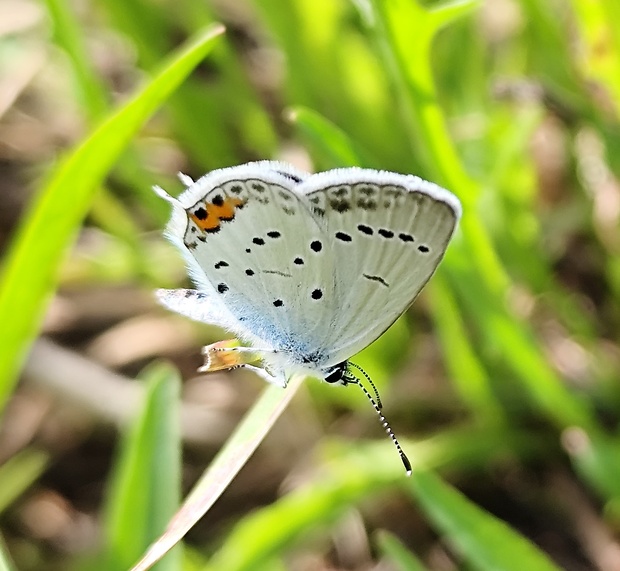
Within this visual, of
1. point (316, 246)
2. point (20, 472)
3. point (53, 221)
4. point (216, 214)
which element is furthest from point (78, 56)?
point (20, 472)

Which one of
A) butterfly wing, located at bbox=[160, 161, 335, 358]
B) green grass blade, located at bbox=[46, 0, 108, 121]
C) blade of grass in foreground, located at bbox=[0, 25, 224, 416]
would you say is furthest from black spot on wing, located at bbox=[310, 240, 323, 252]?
green grass blade, located at bbox=[46, 0, 108, 121]

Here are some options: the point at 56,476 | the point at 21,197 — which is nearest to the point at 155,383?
the point at 56,476

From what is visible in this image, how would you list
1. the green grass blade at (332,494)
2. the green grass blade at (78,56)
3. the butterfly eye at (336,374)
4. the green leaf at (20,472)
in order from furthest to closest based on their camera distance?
the green leaf at (20,472) → the green grass blade at (78,56) → the green grass blade at (332,494) → the butterfly eye at (336,374)

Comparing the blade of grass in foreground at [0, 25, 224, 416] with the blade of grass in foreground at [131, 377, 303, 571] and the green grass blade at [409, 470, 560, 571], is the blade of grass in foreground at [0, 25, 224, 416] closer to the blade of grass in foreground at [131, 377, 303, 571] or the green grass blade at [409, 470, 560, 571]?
the blade of grass in foreground at [131, 377, 303, 571]

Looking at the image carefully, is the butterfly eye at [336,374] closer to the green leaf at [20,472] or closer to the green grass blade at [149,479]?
the green grass blade at [149,479]

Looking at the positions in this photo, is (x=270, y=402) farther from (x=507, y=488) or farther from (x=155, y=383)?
(x=507, y=488)

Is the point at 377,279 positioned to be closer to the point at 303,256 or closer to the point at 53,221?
the point at 303,256

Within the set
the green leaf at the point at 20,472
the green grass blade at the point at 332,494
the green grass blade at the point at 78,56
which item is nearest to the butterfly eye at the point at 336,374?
the green grass blade at the point at 332,494
